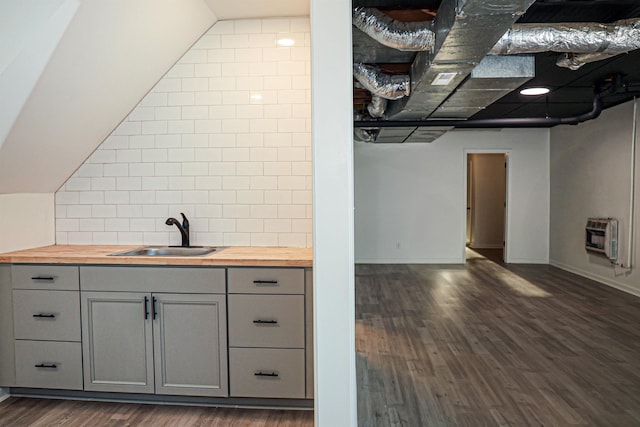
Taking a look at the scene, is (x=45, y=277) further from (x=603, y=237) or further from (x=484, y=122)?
(x=603, y=237)

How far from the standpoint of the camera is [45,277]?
276 cm

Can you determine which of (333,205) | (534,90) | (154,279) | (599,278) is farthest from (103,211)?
(599,278)

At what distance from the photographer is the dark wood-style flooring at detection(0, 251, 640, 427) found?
2.61 meters

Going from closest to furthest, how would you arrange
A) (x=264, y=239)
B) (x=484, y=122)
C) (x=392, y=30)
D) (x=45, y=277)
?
(x=392, y=30) < (x=45, y=277) < (x=264, y=239) < (x=484, y=122)

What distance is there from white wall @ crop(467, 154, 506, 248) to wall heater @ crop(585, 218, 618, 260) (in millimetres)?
3817

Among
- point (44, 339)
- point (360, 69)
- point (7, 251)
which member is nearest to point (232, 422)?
point (44, 339)

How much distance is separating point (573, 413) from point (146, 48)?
351 cm

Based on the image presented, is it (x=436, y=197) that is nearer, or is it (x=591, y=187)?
(x=591, y=187)

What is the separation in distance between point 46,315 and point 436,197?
678 cm

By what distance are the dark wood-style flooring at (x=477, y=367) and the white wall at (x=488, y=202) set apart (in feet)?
14.5

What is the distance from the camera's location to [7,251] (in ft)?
9.73

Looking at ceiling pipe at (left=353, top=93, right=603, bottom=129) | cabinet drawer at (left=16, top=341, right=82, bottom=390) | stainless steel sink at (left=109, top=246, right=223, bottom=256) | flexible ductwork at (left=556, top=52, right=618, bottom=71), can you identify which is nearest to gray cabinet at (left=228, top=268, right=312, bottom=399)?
stainless steel sink at (left=109, top=246, right=223, bottom=256)

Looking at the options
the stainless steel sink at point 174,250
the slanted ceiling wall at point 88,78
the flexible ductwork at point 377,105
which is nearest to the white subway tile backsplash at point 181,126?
the slanted ceiling wall at point 88,78

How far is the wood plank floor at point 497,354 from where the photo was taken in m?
2.70
